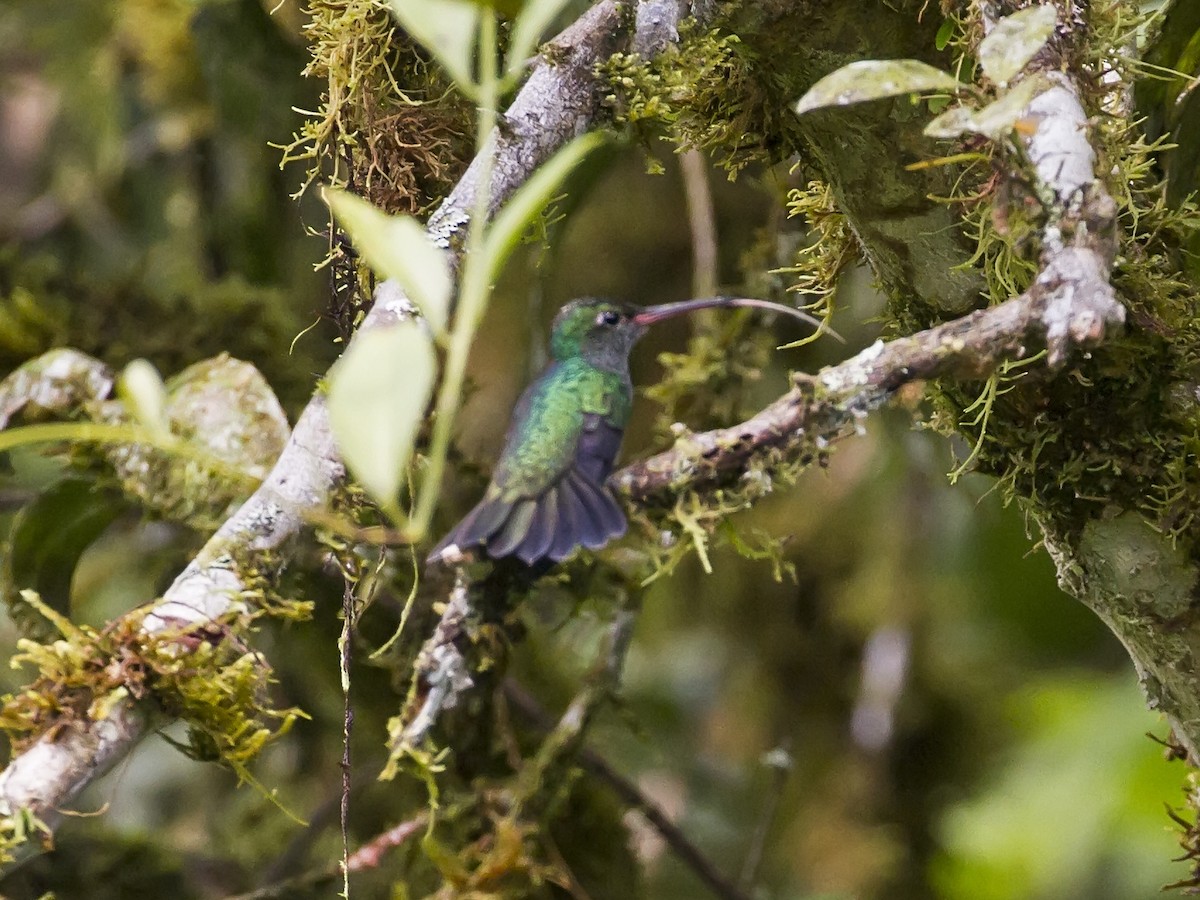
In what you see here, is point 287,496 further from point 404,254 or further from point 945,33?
point 945,33

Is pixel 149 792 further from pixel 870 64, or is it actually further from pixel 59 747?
pixel 870 64

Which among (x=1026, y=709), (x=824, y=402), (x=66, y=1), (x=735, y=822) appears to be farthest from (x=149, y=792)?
(x=824, y=402)

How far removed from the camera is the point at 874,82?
76 centimetres

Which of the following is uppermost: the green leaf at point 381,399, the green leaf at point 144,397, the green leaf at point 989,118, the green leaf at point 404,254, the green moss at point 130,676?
the green leaf at point 404,254

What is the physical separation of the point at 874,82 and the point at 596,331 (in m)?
1.05

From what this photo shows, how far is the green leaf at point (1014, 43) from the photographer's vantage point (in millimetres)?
753

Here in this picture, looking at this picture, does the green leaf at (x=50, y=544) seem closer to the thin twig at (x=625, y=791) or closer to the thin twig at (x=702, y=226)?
the thin twig at (x=625, y=791)

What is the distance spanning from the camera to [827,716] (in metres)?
2.74

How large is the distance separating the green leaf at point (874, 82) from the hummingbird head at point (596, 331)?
1015mm

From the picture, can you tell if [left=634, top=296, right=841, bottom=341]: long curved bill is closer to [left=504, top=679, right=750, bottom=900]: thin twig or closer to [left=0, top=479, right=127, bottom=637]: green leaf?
[left=504, top=679, right=750, bottom=900]: thin twig

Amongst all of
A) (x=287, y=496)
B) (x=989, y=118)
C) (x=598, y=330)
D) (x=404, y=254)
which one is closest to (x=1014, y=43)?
(x=989, y=118)

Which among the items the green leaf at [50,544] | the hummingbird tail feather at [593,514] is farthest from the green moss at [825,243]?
the green leaf at [50,544]

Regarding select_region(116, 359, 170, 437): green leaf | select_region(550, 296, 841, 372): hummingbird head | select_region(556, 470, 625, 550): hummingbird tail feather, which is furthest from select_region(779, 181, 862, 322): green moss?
select_region(116, 359, 170, 437): green leaf

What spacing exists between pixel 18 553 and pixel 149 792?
5.57 feet
